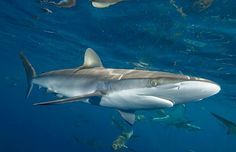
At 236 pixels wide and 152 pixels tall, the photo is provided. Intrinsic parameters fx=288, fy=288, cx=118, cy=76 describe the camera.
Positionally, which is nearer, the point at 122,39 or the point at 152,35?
the point at 152,35

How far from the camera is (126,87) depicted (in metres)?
5.20

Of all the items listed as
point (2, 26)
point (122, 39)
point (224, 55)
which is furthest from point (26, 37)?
point (224, 55)

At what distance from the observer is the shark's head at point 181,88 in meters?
4.03

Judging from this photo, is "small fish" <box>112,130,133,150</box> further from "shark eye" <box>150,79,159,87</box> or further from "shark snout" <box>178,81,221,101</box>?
"shark snout" <box>178,81,221,101</box>

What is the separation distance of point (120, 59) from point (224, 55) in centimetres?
1064

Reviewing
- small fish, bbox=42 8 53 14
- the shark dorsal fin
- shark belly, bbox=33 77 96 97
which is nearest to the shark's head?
shark belly, bbox=33 77 96 97

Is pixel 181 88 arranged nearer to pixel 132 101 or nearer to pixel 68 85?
pixel 132 101

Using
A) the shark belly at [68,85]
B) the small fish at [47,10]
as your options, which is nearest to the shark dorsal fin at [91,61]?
the shark belly at [68,85]

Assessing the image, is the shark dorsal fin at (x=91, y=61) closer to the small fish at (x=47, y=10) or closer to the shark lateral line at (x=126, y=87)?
the shark lateral line at (x=126, y=87)

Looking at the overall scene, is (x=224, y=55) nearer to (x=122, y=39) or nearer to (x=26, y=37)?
(x=122, y=39)

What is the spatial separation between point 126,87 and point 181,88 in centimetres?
123

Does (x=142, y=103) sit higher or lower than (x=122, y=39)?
lower

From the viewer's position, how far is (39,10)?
1708 cm

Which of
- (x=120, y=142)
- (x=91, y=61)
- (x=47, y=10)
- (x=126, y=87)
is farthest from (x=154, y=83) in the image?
(x=47, y=10)
